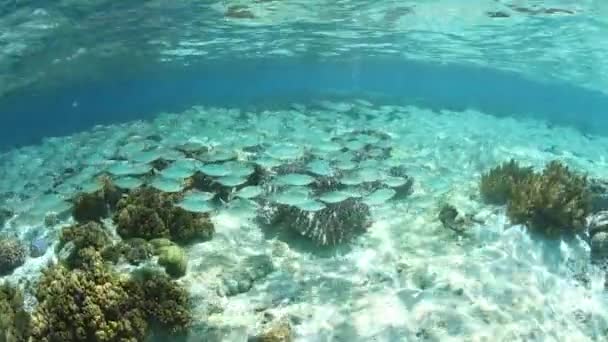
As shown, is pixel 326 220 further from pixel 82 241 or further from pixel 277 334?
→ pixel 82 241

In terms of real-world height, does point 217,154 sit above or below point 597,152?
above

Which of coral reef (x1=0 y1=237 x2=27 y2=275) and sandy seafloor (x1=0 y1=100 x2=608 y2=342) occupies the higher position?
sandy seafloor (x1=0 y1=100 x2=608 y2=342)

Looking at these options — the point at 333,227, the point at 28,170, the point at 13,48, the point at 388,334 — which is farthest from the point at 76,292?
the point at 13,48

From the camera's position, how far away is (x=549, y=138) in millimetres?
29797

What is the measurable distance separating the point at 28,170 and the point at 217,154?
17.0 meters

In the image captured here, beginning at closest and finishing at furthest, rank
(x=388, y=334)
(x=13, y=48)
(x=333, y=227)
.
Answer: (x=388, y=334), (x=333, y=227), (x=13, y=48)

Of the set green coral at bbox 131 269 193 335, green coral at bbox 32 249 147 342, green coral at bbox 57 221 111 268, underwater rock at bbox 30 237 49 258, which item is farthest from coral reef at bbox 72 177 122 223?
green coral at bbox 131 269 193 335

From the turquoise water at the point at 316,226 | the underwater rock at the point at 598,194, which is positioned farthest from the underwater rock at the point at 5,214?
the underwater rock at the point at 598,194

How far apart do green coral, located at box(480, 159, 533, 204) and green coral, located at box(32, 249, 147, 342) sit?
27.1ft

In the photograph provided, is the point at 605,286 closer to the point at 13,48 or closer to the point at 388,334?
the point at 388,334

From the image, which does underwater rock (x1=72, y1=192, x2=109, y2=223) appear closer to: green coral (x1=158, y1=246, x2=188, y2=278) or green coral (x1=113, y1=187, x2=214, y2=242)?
green coral (x1=113, y1=187, x2=214, y2=242)

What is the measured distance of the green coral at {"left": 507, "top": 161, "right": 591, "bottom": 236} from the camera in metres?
9.98

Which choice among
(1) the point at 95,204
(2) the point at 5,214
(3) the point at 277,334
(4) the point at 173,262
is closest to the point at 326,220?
(4) the point at 173,262

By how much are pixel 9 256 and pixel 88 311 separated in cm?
495
